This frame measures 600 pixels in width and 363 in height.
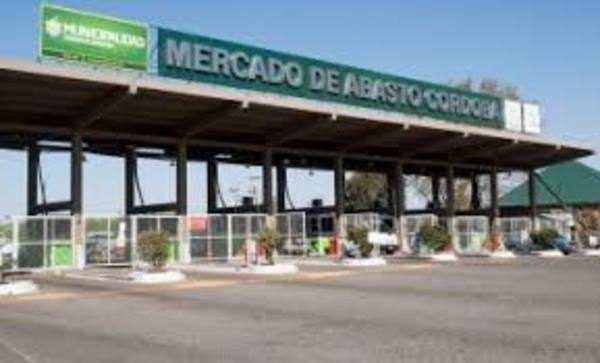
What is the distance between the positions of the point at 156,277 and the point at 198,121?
1444cm

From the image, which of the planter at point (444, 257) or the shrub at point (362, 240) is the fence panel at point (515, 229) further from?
the shrub at point (362, 240)

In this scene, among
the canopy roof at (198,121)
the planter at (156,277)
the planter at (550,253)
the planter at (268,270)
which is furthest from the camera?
the planter at (550,253)

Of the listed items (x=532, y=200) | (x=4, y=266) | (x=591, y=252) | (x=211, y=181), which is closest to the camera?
(x=4, y=266)

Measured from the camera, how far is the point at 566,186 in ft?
257

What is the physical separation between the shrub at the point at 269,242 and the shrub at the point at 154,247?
4298 mm

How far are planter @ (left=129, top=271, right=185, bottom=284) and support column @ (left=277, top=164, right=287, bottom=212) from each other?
28.7 meters

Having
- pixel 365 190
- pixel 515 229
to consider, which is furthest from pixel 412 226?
pixel 365 190

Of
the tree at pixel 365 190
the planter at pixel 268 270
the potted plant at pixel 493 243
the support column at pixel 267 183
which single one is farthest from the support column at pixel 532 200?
the planter at pixel 268 270

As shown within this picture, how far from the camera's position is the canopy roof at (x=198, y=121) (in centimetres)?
3747

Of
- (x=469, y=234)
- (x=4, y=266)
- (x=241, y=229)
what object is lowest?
(x=4, y=266)

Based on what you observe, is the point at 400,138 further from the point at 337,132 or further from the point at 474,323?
the point at 474,323

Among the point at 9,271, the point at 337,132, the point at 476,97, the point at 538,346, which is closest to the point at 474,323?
the point at 538,346

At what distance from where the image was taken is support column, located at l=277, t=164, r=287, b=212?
60.3m

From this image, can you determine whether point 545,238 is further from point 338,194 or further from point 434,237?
point 338,194
